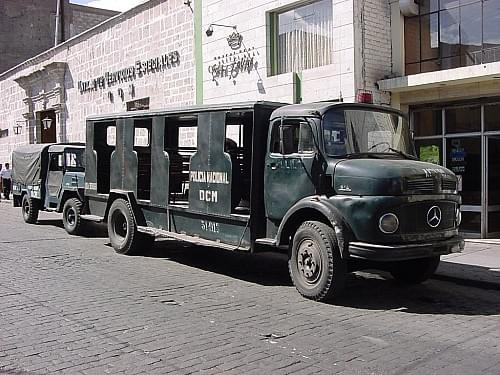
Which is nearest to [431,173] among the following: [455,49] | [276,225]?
[276,225]

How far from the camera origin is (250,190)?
29.0ft

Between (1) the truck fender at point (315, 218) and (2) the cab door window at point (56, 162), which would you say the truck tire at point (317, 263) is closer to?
(1) the truck fender at point (315, 218)

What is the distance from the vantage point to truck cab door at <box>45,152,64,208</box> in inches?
596

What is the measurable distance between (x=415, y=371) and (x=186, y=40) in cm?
1585

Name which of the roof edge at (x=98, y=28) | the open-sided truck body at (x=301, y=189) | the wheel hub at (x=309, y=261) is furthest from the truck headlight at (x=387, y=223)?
the roof edge at (x=98, y=28)

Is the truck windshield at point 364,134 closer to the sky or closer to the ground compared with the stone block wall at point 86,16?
closer to the ground

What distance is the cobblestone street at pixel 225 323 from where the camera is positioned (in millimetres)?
5156

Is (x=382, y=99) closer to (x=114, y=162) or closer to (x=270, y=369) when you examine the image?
(x=114, y=162)

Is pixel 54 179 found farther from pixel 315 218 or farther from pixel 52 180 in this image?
pixel 315 218

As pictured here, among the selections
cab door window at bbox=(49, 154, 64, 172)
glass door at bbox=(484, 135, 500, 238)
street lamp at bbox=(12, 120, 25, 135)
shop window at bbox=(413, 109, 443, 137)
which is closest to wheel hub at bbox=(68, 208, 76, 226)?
cab door window at bbox=(49, 154, 64, 172)

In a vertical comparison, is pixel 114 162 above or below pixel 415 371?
above

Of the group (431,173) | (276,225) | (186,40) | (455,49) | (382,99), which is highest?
(186,40)

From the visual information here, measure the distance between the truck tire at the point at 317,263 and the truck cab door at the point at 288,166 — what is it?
1.73 feet

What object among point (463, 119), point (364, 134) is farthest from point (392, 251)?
point (463, 119)
